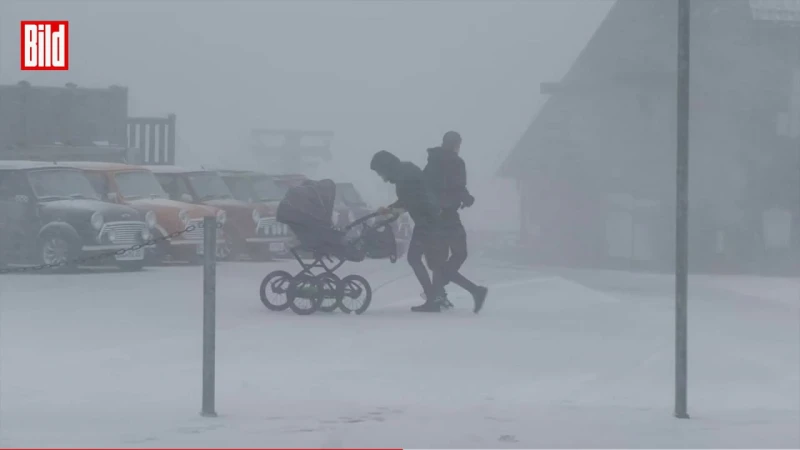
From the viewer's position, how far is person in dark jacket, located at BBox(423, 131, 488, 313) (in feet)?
49.9

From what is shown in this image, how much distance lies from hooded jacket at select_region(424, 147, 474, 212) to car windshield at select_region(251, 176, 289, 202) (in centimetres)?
1343

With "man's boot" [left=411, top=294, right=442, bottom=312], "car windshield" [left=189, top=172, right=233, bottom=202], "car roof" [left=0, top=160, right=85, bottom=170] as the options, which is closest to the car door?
"car roof" [left=0, top=160, right=85, bottom=170]

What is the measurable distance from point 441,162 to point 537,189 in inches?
1378

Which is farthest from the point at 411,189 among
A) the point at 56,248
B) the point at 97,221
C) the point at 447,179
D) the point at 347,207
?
the point at 347,207

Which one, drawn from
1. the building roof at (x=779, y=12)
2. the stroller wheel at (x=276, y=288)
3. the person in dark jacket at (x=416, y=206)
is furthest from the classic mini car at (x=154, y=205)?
the building roof at (x=779, y=12)

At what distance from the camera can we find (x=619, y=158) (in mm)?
45250

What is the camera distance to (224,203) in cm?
2720

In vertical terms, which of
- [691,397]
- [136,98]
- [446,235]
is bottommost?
[691,397]

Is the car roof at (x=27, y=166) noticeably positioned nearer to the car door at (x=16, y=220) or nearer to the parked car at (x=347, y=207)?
the car door at (x=16, y=220)

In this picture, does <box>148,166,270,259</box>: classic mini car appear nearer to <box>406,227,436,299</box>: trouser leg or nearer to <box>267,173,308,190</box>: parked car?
<box>267,173,308,190</box>: parked car

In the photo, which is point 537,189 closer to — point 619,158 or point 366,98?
point 619,158

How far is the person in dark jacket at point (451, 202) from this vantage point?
15195 mm

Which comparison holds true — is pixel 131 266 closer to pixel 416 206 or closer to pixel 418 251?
pixel 418 251

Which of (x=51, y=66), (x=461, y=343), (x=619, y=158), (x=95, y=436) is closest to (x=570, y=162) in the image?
(x=619, y=158)
